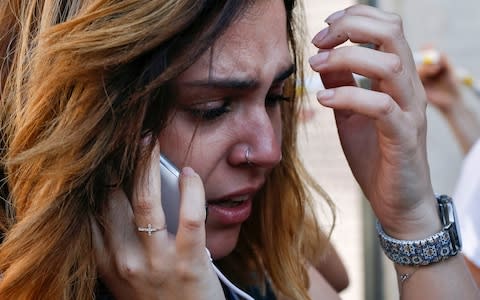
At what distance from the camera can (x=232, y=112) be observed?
159cm

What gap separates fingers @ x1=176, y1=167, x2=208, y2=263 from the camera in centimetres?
151

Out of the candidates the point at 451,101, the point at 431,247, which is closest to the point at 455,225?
the point at 431,247

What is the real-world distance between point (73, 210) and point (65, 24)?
1.06 ft

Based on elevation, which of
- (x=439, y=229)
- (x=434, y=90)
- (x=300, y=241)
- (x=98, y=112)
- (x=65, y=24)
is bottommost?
(x=434, y=90)

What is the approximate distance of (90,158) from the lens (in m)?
1.48

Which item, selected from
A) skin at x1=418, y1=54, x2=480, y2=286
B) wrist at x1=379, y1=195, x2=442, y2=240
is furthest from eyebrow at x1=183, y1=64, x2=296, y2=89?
skin at x1=418, y1=54, x2=480, y2=286

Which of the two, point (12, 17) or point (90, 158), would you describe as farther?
point (12, 17)

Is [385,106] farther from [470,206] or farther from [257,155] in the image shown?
[470,206]

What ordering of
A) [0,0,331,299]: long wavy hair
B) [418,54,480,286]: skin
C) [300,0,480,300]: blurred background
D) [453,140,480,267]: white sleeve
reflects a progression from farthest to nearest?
[300,0,480,300]: blurred background
[418,54,480,286]: skin
[453,140,480,267]: white sleeve
[0,0,331,299]: long wavy hair

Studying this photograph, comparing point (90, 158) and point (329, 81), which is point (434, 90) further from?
point (90, 158)

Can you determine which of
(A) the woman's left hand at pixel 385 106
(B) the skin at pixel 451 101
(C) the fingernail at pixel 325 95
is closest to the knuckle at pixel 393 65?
(A) the woman's left hand at pixel 385 106

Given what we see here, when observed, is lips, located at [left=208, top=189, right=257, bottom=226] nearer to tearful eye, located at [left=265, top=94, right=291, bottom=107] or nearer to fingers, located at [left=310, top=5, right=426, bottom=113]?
tearful eye, located at [left=265, top=94, right=291, bottom=107]

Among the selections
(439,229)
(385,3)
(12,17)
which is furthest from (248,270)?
(385,3)

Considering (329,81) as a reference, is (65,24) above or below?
above
